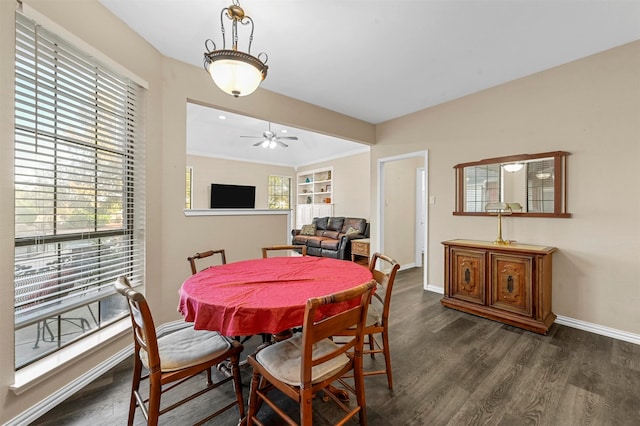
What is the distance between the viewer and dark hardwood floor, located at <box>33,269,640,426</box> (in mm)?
1504

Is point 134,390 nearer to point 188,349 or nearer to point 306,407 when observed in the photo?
point 188,349

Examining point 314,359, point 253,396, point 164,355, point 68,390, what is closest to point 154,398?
point 164,355

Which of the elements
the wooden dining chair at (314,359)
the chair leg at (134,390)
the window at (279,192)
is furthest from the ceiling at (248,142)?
the wooden dining chair at (314,359)

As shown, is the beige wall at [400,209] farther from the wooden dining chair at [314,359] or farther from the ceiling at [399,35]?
the wooden dining chair at [314,359]

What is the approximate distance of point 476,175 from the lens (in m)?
3.32

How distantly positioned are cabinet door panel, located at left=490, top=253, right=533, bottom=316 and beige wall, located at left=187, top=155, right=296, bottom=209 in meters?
6.69

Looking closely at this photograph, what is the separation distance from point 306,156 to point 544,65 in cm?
612

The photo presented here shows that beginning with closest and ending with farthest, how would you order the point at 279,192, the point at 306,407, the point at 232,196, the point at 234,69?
the point at 306,407
the point at 234,69
the point at 232,196
the point at 279,192

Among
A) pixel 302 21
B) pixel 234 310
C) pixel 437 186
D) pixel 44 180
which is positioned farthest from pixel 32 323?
pixel 437 186

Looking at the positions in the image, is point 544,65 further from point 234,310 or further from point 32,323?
point 32,323

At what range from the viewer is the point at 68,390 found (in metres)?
1.65

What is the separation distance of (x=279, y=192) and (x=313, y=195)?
1.25 metres

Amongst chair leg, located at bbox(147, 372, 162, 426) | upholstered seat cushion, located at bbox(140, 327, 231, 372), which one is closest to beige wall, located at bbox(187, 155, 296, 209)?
upholstered seat cushion, located at bbox(140, 327, 231, 372)

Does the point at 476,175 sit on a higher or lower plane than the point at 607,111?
lower
